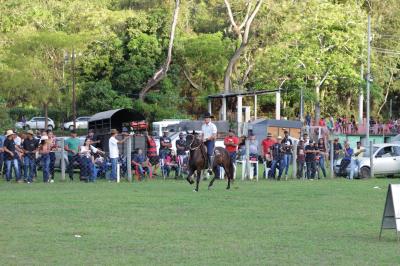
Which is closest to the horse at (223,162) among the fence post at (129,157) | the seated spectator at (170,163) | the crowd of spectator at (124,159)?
the crowd of spectator at (124,159)

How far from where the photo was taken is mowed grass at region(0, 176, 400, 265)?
14.0 meters

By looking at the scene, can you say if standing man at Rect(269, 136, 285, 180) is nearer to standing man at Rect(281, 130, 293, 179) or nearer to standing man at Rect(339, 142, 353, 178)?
standing man at Rect(281, 130, 293, 179)

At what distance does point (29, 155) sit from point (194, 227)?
17528 mm

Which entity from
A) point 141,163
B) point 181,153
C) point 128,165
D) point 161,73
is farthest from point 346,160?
point 161,73

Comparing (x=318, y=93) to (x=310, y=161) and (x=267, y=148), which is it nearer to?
(x=310, y=161)

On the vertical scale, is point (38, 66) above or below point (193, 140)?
above

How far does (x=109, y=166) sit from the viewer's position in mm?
36656

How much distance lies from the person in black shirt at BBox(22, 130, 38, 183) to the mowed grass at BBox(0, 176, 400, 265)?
5.42m

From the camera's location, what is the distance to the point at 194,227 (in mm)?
18000

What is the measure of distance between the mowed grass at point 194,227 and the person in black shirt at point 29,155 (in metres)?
5.42

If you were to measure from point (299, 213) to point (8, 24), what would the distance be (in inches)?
2164

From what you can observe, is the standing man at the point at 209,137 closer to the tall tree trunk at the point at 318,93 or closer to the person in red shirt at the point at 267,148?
the person in red shirt at the point at 267,148

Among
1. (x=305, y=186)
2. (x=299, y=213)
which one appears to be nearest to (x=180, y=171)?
(x=305, y=186)

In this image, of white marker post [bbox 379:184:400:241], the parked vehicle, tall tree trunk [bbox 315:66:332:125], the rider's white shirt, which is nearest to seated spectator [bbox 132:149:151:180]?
the rider's white shirt
